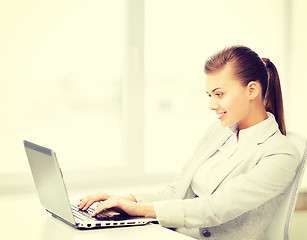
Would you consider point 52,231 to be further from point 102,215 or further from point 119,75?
point 119,75

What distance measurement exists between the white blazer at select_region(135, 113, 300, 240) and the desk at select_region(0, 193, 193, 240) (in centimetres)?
12

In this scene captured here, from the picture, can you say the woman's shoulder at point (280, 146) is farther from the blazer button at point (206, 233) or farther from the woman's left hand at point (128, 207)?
the woman's left hand at point (128, 207)

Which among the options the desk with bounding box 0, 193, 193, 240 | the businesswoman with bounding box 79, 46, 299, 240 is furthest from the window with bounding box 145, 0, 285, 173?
the desk with bounding box 0, 193, 193, 240

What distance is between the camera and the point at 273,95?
6.32ft

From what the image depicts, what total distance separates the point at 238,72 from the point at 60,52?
3.29ft

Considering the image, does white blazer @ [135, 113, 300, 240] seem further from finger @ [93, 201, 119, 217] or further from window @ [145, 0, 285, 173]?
window @ [145, 0, 285, 173]

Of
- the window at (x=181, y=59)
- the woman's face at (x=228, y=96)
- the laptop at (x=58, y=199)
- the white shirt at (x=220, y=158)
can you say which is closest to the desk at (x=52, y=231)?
the laptop at (x=58, y=199)

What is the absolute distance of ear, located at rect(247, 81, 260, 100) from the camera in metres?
1.86

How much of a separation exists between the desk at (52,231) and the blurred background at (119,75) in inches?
27.0

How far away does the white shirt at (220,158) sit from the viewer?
1894mm

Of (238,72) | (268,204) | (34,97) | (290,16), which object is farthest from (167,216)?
(290,16)

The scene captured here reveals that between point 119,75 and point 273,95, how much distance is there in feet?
3.20

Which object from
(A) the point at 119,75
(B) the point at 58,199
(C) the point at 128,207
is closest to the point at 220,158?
(C) the point at 128,207

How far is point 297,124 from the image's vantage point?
3096mm
